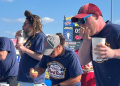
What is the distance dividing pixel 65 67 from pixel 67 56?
0.56 ft

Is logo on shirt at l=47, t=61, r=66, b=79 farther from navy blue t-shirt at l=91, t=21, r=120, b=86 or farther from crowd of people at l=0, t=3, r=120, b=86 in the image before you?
navy blue t-shirt at l=91, t=21, r=120, b=86

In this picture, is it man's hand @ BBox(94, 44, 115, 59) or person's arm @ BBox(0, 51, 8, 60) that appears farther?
person's arm @ BBox(0, 51, 8, 60)

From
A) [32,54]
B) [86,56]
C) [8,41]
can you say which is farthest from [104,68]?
[8,41]

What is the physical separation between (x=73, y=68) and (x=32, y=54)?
46.0 inches

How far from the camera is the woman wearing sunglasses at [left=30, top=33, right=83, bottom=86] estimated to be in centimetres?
253

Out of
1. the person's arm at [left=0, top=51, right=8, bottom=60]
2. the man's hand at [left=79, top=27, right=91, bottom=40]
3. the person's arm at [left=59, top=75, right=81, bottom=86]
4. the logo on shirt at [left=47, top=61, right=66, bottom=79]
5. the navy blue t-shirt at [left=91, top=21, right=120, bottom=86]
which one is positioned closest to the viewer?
the navy blue t-shirt at [left=91, top=21, right=120, bottom=86]

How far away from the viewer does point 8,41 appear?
371 centimetres

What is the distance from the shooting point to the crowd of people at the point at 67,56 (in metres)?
1.95

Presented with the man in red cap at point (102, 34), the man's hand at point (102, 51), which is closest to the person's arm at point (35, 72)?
the man in red cap at point (102, 34)

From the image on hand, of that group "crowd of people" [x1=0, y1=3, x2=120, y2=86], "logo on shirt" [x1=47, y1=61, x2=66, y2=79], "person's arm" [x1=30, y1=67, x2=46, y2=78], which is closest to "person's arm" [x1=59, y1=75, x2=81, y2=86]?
"crowd of people" [x1=0, y1=3, x2=120, y2=86]

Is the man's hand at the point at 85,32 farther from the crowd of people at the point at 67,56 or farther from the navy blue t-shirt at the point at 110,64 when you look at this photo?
the navy blue t-shirt at the point at 110,64

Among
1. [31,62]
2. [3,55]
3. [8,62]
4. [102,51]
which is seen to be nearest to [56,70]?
[31,62]

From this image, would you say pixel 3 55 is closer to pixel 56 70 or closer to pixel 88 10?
pixel 56 70

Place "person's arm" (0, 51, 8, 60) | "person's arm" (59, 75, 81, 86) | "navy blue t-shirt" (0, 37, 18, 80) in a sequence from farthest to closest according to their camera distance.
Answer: "navy blue t-shirt" (0, 37, 18, 80) → "person's arm" (0, 51, 8, 60) → "person's arm" (59, 75, 81, 86)
